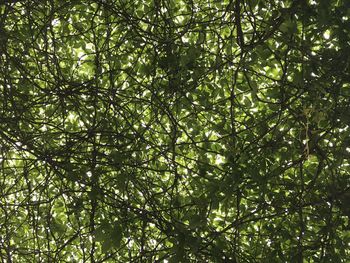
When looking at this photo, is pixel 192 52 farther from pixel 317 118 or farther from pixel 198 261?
pixel 198 261

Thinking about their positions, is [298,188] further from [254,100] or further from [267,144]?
[254,100]

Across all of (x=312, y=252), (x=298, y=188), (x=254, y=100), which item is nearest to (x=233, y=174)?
(x=298, y=188)

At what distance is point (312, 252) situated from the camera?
77.0 inches

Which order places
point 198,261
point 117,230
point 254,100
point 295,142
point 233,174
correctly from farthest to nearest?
point 254,100 < point 295,142 < point 233,174 < point 198,261 < point 117,230

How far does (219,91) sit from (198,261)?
913 mm

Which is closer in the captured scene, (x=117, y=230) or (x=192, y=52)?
(x=117, y=230)

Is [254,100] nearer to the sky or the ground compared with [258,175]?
nearer to the sky

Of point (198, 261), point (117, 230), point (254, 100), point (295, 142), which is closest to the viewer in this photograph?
point (117, 230)

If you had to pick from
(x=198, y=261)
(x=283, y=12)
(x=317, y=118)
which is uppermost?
(x=283, y=12)

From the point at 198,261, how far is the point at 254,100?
0.92m

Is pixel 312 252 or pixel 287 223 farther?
pixel 287 223

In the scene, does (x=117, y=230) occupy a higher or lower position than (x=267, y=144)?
lower

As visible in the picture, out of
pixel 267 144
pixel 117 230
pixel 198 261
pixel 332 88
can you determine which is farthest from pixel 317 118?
pixel 117 230

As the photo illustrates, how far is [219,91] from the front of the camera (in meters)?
2.42
